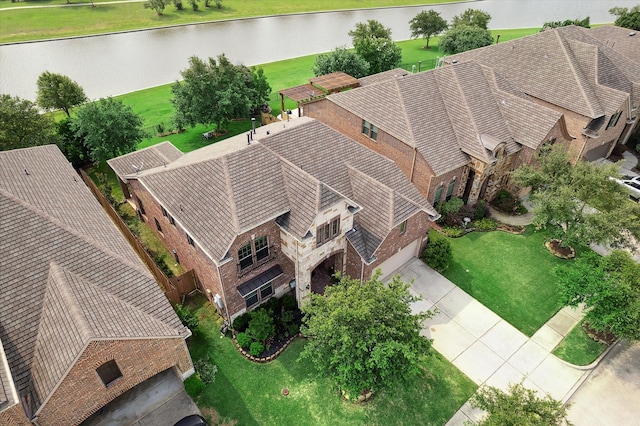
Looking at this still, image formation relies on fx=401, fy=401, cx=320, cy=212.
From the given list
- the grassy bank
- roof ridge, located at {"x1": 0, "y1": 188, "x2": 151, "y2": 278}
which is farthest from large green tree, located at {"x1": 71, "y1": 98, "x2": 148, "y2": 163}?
roof ridge, located at {"x1": 0, "y1": 188, "x2": 151, "y2": 278}

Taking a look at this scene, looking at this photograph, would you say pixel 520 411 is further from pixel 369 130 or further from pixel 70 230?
pixel 369 130

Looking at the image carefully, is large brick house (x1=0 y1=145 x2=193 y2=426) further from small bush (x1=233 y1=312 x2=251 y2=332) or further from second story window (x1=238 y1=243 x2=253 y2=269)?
second story window (x1=238 y1=243 x2=253 y2=269)

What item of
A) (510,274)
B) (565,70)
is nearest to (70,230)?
(510,274)

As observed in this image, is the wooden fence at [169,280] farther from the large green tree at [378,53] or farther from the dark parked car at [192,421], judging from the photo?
the large green tree at [378,53]

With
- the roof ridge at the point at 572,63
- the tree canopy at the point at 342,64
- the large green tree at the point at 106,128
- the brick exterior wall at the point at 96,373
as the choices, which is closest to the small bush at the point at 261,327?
the brick exterior wall at the point at 96,373

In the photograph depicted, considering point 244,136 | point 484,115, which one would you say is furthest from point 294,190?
point 484,115
